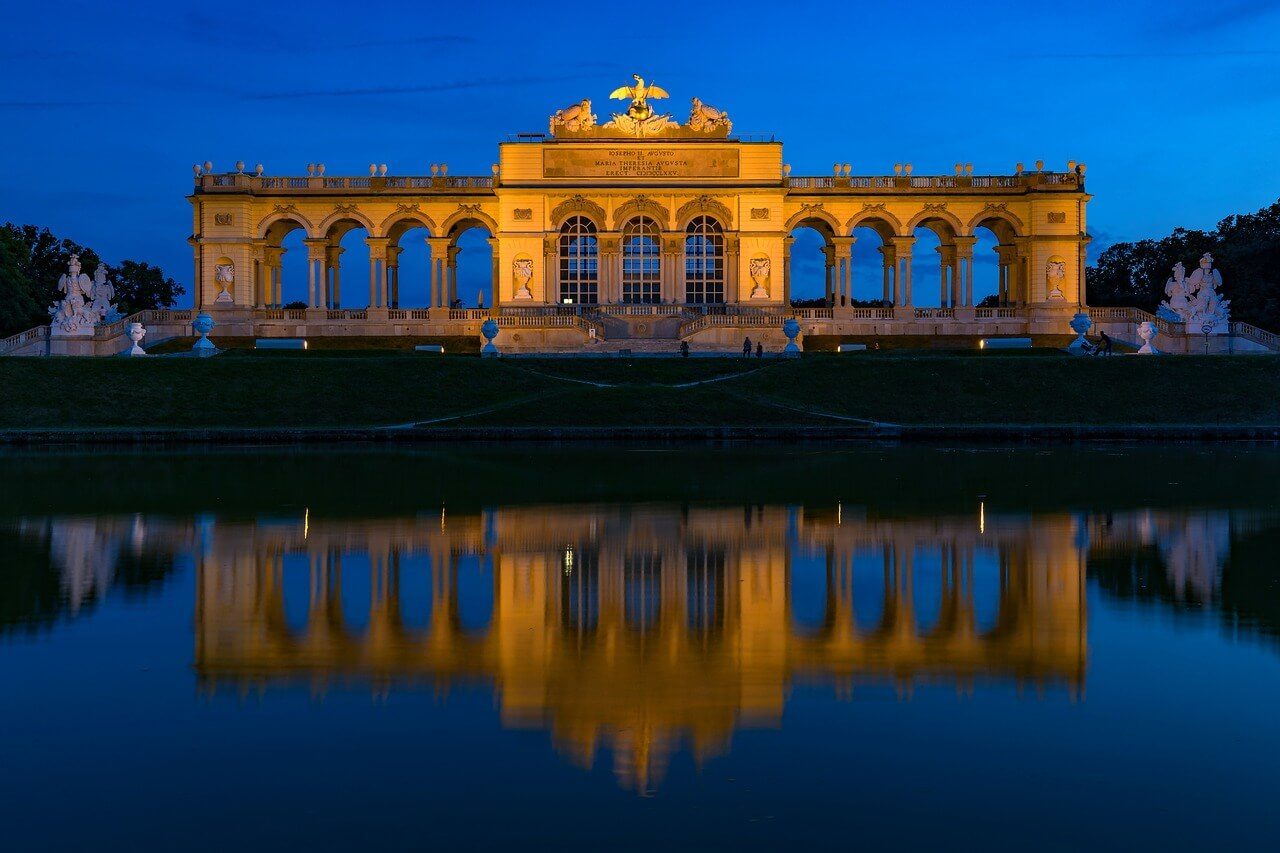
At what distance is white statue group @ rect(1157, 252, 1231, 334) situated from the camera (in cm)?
5653

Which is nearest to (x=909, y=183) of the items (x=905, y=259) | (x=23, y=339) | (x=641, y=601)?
(x=905, y=259)

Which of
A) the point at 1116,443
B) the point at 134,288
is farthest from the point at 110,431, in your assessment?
the point at 134,288

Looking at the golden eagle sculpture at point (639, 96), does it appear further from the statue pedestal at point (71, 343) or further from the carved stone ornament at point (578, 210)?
the statue pedestal at point (71, 343)

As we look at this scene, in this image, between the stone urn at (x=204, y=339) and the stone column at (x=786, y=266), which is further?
the stone column at (x=786, y=266)

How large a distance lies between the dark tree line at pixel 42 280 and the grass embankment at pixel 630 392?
805 inches

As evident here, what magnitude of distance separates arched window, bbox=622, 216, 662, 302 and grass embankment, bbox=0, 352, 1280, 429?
64.0 feet

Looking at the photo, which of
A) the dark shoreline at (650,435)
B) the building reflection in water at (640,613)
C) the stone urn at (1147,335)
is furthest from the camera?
the stone urn at (1147,335)

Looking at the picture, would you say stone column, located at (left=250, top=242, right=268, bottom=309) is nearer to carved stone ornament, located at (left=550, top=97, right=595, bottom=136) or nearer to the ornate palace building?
the ornate palace building

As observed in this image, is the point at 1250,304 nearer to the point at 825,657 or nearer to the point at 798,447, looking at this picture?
the point at 798,447

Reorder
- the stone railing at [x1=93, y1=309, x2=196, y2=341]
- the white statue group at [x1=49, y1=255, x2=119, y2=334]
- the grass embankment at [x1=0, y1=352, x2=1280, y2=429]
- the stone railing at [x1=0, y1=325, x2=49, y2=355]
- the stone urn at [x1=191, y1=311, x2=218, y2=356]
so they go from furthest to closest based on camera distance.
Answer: the stone railing at [x1=93, y1=309, x2=196, y2=341], the white statue group at [x1=49, y1=255, x2=119, y2=334], the stone railing at [x1=0, y1=325, x2=49, y2=355], the stone urn at [x1=191, y1=311, x2=218, y2=356], the grass embankment at [x1=0, y1=352, x2=1280, y2=429]

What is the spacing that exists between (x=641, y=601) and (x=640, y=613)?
52 centimetres

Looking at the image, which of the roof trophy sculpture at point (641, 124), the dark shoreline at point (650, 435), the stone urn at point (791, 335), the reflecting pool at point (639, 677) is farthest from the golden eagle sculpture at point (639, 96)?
the reflecting pool at point (639, 677)

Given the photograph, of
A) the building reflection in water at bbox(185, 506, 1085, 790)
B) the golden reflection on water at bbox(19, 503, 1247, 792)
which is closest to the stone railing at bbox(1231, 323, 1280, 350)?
the golden reflection on water at bbox(19, 503, 1247, 792)

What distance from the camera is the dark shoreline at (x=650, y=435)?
Result: 117ft
